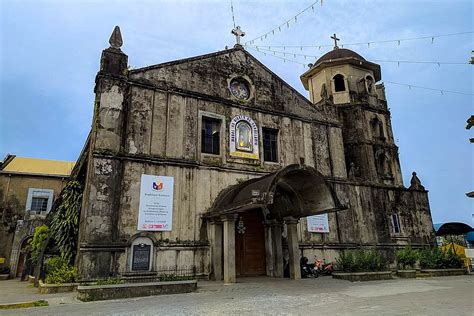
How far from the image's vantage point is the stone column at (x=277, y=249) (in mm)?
14703

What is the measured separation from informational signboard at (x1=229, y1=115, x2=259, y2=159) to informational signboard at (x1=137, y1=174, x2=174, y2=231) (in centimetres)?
379

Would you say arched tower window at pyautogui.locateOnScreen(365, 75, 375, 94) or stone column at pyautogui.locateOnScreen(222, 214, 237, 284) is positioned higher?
A: arched tower window at pyautogui.locateOnScreen(365, 75, 375, 94)

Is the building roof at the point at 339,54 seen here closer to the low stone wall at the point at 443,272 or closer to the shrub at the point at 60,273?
the low stone wall at the point at 443,272

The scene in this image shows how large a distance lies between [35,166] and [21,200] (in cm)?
356

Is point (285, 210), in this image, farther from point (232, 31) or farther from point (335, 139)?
point (232, 31)

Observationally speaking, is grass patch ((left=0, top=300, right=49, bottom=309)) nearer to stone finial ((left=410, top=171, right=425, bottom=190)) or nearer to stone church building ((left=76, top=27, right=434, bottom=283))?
stone church building ((left=76, top=27, right=434, bottom=283))

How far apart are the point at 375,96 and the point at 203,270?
55.6 ft

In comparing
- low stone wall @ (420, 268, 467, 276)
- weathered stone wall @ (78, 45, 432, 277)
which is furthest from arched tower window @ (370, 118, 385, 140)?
low stone wall @ (420, 268, 467, 276)

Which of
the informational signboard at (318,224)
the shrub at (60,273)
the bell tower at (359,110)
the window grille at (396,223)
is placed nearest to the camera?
the shrub at (60,273)

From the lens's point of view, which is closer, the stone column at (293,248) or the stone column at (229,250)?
the stone column at (229,250)

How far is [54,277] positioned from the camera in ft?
37.0

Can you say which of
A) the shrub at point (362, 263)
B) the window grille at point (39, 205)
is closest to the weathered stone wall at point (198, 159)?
the shrub at point (362, 263)

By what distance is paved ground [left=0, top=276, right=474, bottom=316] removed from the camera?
22.3 feet

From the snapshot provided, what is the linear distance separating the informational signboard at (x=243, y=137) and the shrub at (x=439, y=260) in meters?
9.62
